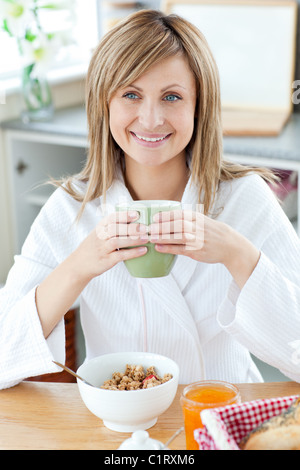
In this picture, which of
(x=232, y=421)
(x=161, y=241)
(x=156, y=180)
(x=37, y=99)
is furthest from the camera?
(x=37, y=99)

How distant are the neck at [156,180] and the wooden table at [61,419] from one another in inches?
19.5

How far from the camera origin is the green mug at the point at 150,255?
3.66 ft

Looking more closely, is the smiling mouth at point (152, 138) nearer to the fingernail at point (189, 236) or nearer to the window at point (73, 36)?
the fingernail at point (189, 236)

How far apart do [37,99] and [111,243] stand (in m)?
1.92

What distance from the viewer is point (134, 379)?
1.15 meters

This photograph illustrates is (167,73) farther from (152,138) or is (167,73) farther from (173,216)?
(173,216)

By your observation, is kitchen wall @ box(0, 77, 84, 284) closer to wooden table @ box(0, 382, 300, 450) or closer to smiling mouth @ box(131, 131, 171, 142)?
smiling mouth @ box(131, 131, 171, 142)

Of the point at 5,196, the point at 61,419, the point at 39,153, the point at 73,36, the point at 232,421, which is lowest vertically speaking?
the point at 5,196

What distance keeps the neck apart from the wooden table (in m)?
0.49

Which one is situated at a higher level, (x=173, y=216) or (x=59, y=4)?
(x=59, y=4)

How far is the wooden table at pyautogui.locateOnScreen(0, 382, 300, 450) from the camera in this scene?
1050 millimetres

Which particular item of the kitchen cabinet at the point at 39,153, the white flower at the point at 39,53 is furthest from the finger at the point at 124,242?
the white flower at the point at 39,53

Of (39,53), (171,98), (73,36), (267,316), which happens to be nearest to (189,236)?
(267,316)

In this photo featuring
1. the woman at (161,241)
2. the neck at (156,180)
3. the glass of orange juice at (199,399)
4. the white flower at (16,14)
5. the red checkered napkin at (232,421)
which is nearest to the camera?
the red checkered napkin at (232,421)
